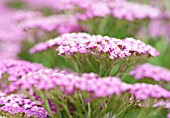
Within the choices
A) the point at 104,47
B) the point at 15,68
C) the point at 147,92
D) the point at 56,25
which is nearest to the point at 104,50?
the point at 104,47

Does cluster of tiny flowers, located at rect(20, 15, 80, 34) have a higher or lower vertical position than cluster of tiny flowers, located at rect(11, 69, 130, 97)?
lower

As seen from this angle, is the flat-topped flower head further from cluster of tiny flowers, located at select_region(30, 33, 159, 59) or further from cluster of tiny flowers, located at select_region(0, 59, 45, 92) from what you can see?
cluster of tiny flowers, located at select_region(0, 59, 45, 92)

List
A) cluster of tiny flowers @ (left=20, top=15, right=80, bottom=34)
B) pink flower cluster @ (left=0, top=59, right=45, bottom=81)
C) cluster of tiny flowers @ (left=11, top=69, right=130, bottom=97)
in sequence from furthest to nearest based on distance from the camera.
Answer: cluster of tiny flowers @ (left=20, top=15, right=80, bottom=34) < pink flower cluster @ (left=0, top=59, right=45, bottom=81) < cluster of tiny flowers @ (left=11, top=69, right=130, bottom=97)

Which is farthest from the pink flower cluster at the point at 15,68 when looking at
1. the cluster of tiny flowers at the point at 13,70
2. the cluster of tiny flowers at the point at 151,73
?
the cluster of tiny flowers at the point at 151,73

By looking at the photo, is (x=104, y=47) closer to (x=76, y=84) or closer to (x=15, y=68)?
(x=76, y=84)

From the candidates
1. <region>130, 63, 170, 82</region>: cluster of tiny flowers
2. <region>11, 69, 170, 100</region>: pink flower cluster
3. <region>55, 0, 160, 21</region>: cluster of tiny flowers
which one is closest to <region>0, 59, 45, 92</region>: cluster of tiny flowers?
<region>11, 69, 170, 100</region>: pink flower cluster

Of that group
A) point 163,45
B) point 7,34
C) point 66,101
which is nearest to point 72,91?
point 66,101
